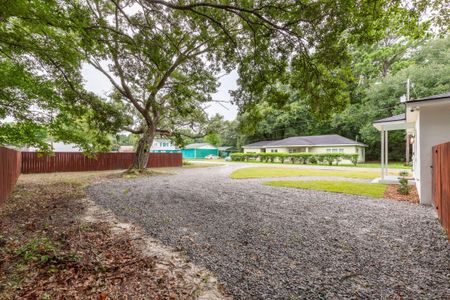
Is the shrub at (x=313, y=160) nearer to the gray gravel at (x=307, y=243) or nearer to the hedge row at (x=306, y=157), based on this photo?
the hedge row at (x=306, y=157)

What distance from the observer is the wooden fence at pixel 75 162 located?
14.4 meters

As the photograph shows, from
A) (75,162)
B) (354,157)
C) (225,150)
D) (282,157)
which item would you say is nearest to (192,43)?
(75,162)

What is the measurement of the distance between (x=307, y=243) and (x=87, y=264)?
324cm

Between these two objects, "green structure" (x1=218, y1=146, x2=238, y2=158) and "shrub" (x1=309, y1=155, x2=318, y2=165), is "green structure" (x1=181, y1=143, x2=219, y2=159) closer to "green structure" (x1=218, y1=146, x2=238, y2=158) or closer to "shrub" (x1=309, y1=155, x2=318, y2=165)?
"green structure" (x1=218, y1=146, x2=238, y2=158)

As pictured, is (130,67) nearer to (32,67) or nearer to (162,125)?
(32,67)

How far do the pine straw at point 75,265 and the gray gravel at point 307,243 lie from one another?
62cm

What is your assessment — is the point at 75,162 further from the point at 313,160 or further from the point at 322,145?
the point at 322,145

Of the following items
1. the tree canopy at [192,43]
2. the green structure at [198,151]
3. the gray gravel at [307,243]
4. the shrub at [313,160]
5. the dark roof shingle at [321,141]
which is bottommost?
→ the gray gravel at [307,243]

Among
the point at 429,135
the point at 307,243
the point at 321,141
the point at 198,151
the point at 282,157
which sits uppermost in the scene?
the point at 321,141

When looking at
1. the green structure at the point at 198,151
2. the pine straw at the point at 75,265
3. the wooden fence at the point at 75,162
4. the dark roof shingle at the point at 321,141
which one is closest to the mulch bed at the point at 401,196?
the pine straw at the point at 75,265

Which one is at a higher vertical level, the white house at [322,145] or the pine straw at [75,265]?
the white house at [322,145]

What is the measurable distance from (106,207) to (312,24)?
23.5ft

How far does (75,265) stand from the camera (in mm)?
2809

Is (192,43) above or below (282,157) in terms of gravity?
above
